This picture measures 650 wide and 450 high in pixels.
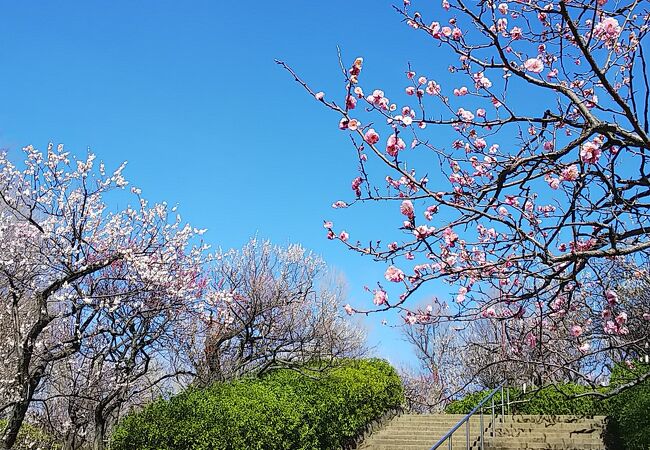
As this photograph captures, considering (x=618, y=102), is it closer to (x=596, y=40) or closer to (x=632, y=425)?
(x=596, y=40)

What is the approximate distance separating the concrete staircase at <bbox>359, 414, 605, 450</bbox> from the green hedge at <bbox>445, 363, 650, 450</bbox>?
0.56m

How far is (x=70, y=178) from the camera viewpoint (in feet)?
29.7

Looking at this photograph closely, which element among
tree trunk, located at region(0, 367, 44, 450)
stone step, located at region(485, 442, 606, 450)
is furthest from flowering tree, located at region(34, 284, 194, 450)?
stone step, located at region(485, 442, 606, 450)

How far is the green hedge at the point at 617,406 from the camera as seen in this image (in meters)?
9.81

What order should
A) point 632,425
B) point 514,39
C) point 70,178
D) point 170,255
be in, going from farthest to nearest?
point 170,255
point 632,425
point 70,178
point 514,39

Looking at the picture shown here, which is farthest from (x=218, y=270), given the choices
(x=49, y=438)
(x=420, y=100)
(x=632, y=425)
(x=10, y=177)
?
(x=420, y=100)

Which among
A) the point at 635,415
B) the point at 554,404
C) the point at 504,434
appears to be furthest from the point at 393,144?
the point at 554,404

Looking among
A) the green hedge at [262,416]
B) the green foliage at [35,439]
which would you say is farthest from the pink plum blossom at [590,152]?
the green foliage at [35,439]

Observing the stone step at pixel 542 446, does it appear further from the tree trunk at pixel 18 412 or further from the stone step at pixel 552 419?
the tree trunk at pixel 18 412

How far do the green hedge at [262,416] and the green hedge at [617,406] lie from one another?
11.9 feet

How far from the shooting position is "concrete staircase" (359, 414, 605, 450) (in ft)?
38.0

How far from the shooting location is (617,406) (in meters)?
12.0

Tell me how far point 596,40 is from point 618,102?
3.87 ft

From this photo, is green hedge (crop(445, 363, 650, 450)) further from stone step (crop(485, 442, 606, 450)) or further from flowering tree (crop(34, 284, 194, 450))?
flowering tree (crop(34, 284, 194, 450))
